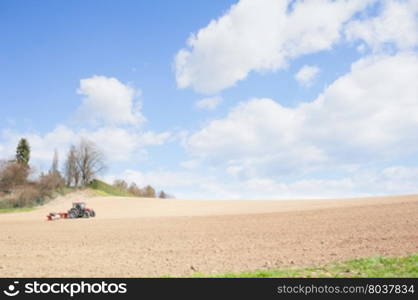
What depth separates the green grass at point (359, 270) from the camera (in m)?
10.5

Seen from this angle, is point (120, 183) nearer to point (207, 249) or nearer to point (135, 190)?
point (135, 190)

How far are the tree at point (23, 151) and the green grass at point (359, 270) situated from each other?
92.4 m

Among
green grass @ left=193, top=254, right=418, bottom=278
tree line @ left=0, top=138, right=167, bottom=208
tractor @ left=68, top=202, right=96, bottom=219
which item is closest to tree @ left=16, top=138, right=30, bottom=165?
tree line @ left=0, top=138, right=167, bottom=208

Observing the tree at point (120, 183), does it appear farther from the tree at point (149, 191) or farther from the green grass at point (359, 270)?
the green grass at point (359, 270)

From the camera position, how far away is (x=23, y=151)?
92500 mm

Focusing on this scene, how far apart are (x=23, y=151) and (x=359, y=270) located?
95.7 m

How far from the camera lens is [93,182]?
3351 inches

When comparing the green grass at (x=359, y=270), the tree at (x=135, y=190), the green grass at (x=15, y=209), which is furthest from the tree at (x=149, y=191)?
→ the green grass at (x=359, y=270)

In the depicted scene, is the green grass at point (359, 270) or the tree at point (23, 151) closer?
the green grass at point (359, 270)

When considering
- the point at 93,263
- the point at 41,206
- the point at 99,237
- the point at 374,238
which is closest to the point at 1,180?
the point at 41,206

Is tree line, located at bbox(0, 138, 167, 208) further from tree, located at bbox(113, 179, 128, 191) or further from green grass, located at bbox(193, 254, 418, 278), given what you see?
green grass, located at bbox(193, 254, 418, 278)

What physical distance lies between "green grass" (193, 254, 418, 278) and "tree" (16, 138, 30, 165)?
303 feet

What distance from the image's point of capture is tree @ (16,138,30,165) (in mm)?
91887

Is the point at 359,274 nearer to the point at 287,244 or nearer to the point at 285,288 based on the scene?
the point at 285,288
